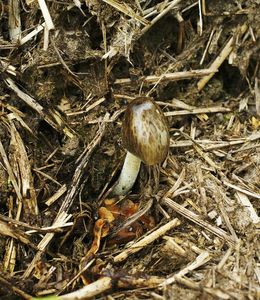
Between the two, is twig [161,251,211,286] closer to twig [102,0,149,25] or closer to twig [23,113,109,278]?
twig [23,113,109,278]

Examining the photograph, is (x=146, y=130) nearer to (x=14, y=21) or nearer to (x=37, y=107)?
(x=37, y=107)

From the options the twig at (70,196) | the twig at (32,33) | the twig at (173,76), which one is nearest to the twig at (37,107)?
the twig at (70,196)

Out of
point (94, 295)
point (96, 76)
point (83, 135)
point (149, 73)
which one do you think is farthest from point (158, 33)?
point (94, 295)

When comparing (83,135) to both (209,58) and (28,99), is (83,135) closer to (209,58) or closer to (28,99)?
(28,99)

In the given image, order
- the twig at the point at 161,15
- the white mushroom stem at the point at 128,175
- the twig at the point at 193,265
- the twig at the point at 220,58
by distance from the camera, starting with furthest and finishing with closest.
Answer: the twig at the point at 220,58 < the twig at the point at 161,15 < the white mushroom stem at the point at 128,175 < the twig at the point at 193,265

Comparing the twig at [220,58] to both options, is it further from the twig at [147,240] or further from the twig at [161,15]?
the twig at [147,240]
